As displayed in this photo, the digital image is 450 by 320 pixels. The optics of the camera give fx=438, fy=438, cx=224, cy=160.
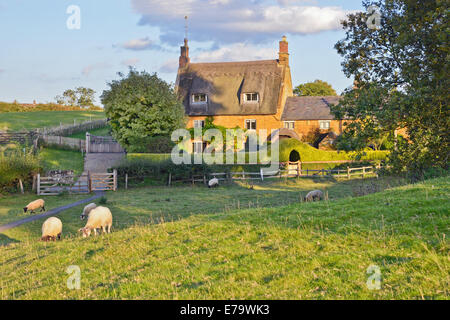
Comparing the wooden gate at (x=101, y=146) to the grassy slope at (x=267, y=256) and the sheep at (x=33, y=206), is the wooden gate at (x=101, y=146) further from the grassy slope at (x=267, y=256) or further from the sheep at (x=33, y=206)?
the grassy slope at (x=267, y=256)

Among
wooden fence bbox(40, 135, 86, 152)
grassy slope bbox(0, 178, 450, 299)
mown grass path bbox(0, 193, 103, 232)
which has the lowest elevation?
mown grass path bbox(0, 193, 103, 232)

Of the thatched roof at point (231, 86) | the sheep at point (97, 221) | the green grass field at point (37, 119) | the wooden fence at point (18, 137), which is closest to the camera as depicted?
the sheep at point (97, 221)

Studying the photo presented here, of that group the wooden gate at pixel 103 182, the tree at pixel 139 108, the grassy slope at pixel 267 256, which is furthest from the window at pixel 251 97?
the grassy slope at pixel 267 256

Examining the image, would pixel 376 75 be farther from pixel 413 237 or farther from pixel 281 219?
pixel 413 237

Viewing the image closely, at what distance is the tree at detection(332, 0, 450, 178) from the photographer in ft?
56.3

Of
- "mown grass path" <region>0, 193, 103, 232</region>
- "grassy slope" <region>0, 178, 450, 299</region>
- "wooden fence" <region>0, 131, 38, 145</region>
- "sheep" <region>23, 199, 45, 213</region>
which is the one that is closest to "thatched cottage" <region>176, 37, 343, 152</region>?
"wooden fence" <region>0, 131, 38, 145</region>

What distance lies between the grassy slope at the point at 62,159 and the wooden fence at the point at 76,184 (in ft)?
27.1

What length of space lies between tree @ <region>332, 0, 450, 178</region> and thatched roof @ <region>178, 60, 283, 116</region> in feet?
114

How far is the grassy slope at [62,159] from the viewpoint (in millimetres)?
42656

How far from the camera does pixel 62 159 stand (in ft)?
148

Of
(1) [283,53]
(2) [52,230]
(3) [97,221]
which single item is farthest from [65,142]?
(3) [97,221]

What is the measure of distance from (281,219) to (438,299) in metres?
6.35

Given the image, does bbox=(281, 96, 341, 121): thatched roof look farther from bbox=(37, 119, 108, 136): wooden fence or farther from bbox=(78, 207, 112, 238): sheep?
bbox=(78, 207, 112, 238): sheep
